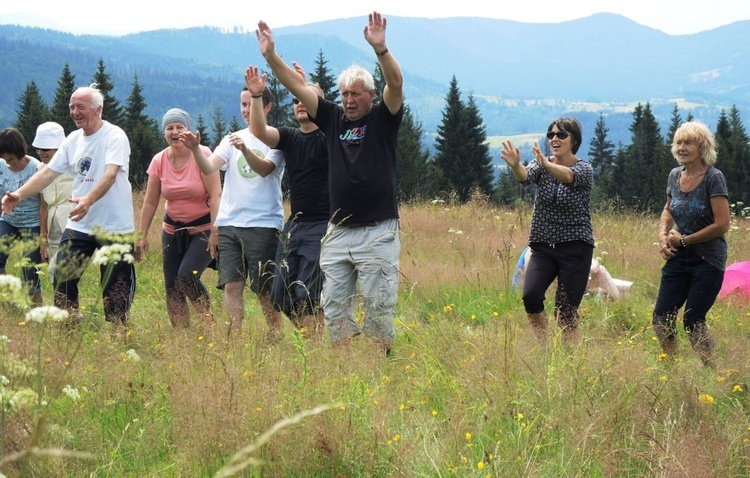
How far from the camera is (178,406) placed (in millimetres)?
3609

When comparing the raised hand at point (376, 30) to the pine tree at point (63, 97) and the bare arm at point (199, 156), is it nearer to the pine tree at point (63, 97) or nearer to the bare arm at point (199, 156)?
the bare arm at point (199, 156)

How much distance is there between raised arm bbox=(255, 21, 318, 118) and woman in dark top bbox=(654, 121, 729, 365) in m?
2.23

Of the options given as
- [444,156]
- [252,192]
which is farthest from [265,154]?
[444,156]

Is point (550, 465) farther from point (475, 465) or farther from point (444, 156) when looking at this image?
point (444, 156)

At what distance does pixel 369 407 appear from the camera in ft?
12.3

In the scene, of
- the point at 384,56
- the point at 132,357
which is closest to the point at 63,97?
the point at 384,56

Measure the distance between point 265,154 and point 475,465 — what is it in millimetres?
3139

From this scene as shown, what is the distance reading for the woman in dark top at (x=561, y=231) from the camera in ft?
17.9

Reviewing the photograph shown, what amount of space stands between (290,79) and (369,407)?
7.22 ft

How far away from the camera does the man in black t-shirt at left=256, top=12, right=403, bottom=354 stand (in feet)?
16.5

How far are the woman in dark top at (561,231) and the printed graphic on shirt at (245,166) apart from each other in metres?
1.67

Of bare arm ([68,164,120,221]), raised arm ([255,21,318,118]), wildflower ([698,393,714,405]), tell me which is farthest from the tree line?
wildflower ([698,393,714,405])

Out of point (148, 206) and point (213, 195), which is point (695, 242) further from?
point (148, 206)

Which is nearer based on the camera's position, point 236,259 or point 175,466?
point 175,466
